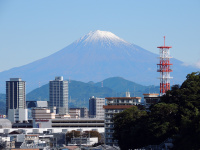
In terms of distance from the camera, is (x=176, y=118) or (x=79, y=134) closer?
(x=176, y=118)

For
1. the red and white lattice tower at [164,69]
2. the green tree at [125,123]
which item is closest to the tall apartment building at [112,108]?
the red and white lattice tower at [164,69]

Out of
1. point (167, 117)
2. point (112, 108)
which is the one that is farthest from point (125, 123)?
point (112, 108)

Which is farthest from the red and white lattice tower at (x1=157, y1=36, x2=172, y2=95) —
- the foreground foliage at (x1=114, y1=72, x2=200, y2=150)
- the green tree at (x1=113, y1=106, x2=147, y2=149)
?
the foreground foliage at (x1=114, y1=72, x2=200, y2=150)

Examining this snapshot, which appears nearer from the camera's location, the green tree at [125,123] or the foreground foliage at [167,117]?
the foreground foliage at [167,117]

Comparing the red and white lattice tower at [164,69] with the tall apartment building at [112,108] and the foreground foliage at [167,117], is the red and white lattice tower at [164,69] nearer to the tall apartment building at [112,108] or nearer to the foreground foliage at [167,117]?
the tall apartment building at [112,108]

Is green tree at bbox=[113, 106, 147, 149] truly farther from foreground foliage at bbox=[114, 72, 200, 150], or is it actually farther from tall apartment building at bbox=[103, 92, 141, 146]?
tall apartment building at bbox=[103, 92, 141, 146]

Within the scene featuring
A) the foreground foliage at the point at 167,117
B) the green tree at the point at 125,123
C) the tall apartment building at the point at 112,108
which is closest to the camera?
the foreground foliage at the point at 167,117

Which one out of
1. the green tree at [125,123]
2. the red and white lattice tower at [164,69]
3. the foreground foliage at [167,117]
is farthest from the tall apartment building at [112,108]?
the foreground foliage at [167,117]

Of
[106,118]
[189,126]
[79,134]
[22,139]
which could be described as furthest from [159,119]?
[79,134]

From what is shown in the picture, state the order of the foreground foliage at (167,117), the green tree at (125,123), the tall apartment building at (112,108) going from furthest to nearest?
the tall apartment building at (112,108) → the green tree at (125,123) → the foreground foliage at (167,117)

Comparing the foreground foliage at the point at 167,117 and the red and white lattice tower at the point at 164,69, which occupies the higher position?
the red and white lattice tower at the point at 164,69

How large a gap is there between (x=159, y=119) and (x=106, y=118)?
62069 mm

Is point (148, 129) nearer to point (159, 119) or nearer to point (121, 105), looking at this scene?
point (159, 119)

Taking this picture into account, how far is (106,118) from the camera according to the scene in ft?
485
